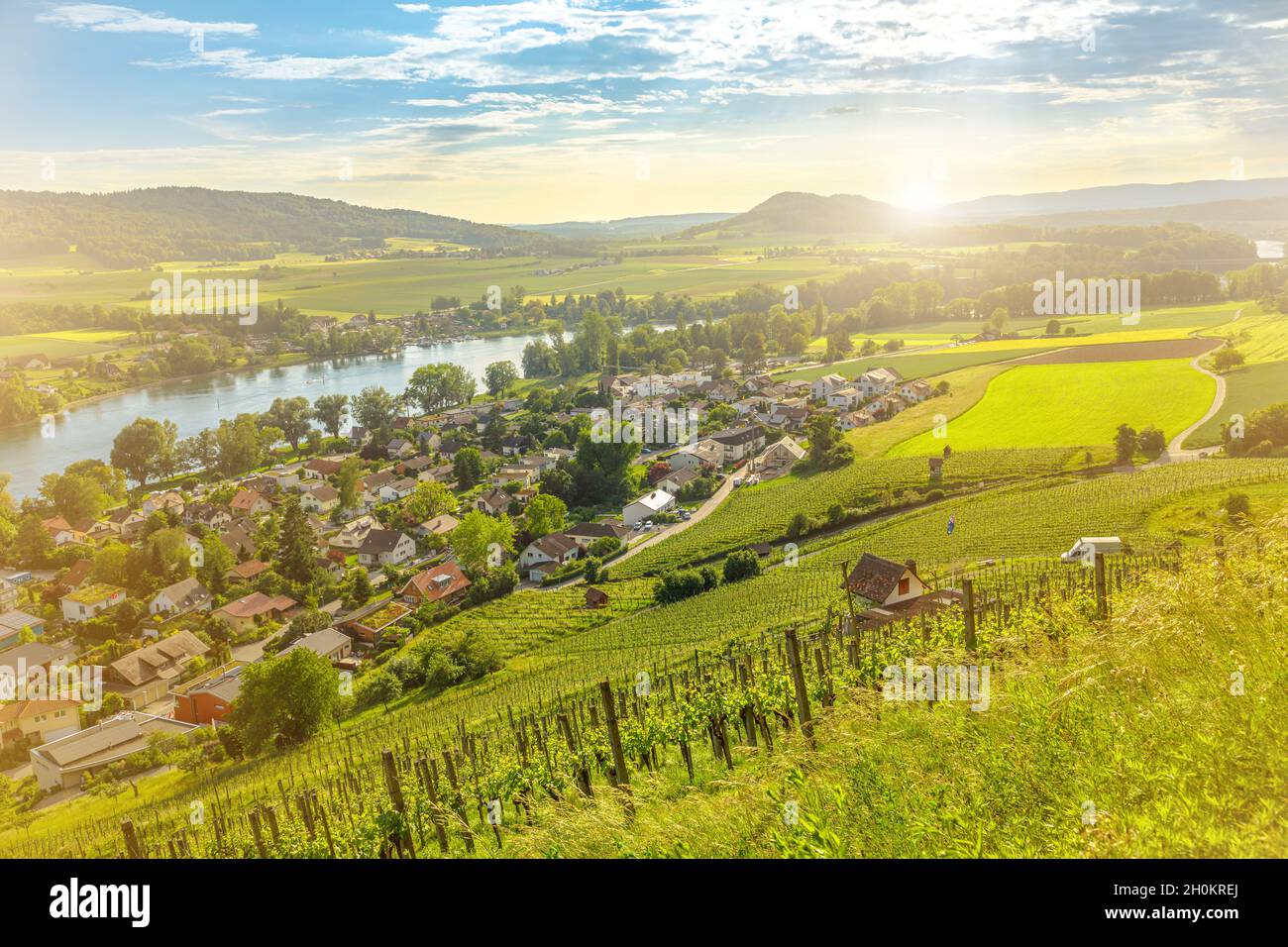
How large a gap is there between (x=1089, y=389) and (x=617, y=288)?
47528 mm

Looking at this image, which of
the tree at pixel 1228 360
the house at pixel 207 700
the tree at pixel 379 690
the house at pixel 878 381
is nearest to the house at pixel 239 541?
the house at pixel 207 700

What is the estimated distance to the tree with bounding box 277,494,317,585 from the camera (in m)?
18.2

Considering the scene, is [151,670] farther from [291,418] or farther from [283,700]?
[291,418]

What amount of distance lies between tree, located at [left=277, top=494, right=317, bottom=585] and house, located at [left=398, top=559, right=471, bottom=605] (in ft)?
7.56

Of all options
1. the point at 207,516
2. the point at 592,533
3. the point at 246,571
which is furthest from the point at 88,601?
the point at 592,533

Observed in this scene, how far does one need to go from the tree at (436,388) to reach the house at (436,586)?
61.7ft

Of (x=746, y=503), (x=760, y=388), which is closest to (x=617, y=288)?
(x=760, y=388)

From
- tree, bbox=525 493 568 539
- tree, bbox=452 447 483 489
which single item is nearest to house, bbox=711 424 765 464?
tree, bbox=525 493 568 539

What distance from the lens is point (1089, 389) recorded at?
21.2 m

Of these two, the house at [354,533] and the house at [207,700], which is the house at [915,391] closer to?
the house at [354,533]

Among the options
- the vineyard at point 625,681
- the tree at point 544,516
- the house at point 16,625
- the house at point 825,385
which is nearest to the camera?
the vineyard at point 625,681

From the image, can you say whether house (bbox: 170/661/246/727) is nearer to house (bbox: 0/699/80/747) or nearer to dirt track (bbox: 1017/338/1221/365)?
house (bbox: 0/699/80/747)

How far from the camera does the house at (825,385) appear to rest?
3052 centimetres

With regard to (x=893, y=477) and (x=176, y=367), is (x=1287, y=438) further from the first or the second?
(x=176, y=367)
